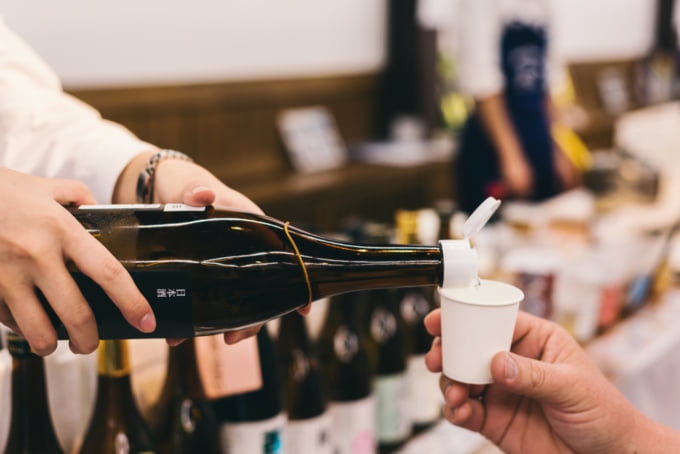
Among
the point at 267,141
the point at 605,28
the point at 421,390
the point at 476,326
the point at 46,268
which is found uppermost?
the point at 46,268

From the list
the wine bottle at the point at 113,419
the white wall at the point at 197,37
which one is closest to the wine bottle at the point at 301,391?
the wine bottle at the point at 113,419

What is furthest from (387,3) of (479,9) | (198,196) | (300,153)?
(198,196)

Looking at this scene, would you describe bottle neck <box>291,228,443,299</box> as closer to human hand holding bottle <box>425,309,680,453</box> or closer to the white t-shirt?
human hand holding bottle <box>425,309,680,453</box>

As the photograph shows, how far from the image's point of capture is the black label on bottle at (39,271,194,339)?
74 cm

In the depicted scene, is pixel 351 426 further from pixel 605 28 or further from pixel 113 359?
pixel 605 28

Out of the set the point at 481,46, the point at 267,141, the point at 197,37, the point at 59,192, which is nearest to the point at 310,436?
the point at 59,192

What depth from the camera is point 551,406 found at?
96 cm

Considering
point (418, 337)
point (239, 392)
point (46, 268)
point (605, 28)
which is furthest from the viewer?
point (605, 28)

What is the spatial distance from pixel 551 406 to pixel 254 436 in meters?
0.42

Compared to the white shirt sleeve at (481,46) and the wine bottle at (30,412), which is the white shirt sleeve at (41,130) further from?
the white shirt sleeve at (481,46)

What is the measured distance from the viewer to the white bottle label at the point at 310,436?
112cm

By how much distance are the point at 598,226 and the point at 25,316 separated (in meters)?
1.96

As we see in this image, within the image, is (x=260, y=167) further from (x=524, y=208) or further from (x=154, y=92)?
(x=524, y=208)

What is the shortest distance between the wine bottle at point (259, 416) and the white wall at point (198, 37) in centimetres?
232
